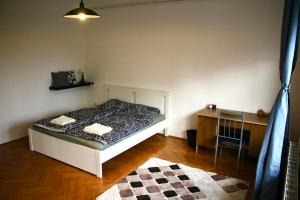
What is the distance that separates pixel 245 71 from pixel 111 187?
2560 mm

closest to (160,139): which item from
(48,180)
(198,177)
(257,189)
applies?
(198,177)

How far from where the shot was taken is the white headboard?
4.32 m

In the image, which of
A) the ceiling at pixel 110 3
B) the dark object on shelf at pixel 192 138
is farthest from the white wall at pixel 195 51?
the dark object on shelf at pixel 192 138

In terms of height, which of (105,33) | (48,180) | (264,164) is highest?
(105,33)

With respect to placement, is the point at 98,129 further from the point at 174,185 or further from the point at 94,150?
the point at 174,185

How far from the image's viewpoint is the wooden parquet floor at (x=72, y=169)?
8.82ft

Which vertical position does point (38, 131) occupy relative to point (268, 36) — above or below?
below

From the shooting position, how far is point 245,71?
356cm

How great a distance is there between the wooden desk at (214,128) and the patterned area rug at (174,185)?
1.88 feet

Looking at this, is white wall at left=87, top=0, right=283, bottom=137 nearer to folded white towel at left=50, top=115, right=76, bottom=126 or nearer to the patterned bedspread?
the patterned bedspread

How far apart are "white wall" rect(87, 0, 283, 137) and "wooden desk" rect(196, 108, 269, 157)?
1.08 ft

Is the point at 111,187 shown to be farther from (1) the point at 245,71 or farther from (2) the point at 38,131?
(1) the point at 245,71

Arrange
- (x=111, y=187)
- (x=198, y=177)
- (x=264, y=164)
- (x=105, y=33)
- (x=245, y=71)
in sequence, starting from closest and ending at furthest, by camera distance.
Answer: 1. (x=264, y=164)
2. (x=111, y=187)
3. (x=198, y=177)
4. (x=245, y=71)
5. (x=105, y=33)

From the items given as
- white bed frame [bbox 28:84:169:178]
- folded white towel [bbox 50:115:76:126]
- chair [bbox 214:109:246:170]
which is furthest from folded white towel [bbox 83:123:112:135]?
chair [bbox 214:109:246:170]
